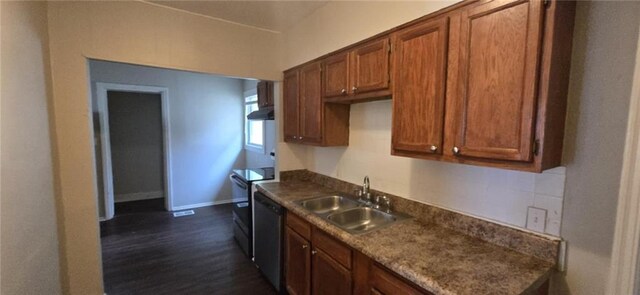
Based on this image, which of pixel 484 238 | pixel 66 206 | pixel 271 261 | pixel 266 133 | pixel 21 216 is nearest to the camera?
pixel 21 216

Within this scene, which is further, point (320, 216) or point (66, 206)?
point (66, 206)

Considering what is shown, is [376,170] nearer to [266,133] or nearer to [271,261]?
[271,261]

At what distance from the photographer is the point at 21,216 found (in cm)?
130

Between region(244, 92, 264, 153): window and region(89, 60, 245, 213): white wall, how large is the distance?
0.11 meters

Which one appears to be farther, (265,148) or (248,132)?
(248,132)

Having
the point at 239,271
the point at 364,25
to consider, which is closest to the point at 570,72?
the point at 364,25

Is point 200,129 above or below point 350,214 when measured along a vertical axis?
above

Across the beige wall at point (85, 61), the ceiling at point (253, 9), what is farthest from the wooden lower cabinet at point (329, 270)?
the ceiling at point (253, 9)

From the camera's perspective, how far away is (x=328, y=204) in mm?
2311

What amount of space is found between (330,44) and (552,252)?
1.92m

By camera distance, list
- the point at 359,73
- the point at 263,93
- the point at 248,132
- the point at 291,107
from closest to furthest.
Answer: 1. the point at 359,73
2. the point at 291,107
3. the point at 263,93
4. the point at 248,132

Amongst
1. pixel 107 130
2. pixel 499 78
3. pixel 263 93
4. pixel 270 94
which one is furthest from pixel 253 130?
pixel 499 78

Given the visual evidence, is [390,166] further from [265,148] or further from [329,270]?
[265,148]

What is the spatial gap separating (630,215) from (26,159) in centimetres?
274
